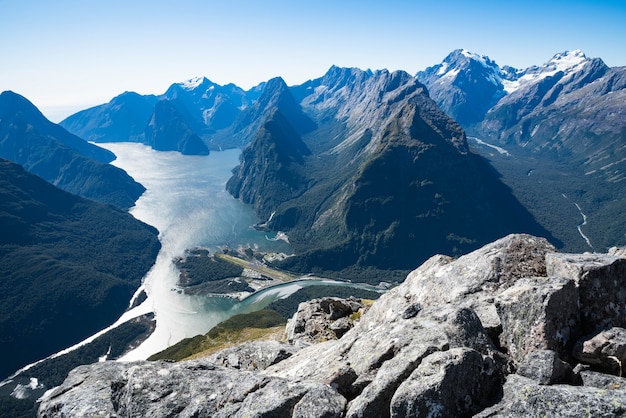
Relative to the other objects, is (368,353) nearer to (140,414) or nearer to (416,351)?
(416,351)

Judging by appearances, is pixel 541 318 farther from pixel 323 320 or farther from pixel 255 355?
pixel 323 320

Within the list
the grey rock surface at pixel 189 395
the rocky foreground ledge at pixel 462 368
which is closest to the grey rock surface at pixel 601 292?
the rocky foreground ledge at pixel 462 368

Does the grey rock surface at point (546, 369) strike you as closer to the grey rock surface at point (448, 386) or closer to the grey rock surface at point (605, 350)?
the grey rock surface at point (448, 386)

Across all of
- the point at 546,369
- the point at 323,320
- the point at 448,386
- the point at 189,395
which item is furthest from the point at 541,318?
the point at 323,320

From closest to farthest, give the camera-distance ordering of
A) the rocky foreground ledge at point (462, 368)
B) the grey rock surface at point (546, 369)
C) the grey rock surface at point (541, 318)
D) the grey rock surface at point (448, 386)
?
the grey rock surface at point (448, 386), the rocky foreground ledge at point (462, 368), the grey rock surface at point (546, 369), the grey rock surface at point (541, 318)

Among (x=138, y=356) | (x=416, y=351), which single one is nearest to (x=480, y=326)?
(x=416, y=351)

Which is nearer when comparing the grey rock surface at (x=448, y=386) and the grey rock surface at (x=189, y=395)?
the grey rock surface at (x=448, y=386)

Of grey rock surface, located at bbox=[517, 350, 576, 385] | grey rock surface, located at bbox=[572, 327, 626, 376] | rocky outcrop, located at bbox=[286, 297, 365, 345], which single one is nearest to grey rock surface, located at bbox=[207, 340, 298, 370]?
rocky outcrop, located at bbox=[286, 297, 365, 345]

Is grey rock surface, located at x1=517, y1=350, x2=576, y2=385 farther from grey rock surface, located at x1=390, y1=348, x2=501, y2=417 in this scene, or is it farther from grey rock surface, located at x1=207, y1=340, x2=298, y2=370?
grey rock surface, located at x1=207, y1=340, x2=298, y2=370
